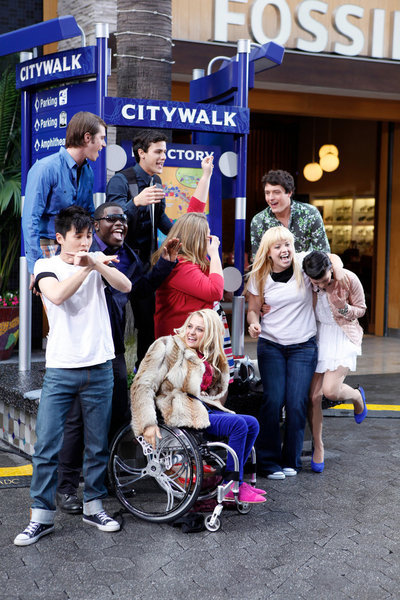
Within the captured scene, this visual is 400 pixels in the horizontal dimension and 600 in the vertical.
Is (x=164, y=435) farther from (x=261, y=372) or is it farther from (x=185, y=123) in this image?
(x=185, y=123)

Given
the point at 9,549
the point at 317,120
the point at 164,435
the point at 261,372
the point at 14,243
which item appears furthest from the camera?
the point at 317,120

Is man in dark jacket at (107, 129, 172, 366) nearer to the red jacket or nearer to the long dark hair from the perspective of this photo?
the red jacket

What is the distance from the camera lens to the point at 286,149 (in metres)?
15.0

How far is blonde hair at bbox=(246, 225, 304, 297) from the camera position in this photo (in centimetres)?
483

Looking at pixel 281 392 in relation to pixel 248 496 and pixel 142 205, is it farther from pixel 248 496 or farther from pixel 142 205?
pixel 142 205

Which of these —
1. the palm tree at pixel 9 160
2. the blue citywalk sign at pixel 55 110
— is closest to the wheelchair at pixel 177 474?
the blue citywalk sign at pixel 55 110

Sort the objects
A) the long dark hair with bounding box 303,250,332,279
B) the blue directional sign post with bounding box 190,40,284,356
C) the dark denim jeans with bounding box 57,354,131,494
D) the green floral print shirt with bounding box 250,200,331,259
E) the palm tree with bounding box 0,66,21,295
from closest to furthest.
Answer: the dark denim jeans with bounding box 57,354,131,494 → the long dark hair with bounding box 303,250,332,279 → the green floral print shirt with bounding box 250,200,331,259 → the blue directional sign post with bounding box 190,40,284,356 → the palm tree with bounding box 0,66,21,295

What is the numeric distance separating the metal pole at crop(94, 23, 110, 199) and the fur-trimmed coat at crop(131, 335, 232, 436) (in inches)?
53.8

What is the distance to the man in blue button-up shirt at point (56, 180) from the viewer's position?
4474mm

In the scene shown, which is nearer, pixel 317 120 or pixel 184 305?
pixel 184 305

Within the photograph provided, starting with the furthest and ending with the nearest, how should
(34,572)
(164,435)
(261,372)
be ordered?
(261,372)
(164,435)
(34,572)

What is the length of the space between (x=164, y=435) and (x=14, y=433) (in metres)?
1.76

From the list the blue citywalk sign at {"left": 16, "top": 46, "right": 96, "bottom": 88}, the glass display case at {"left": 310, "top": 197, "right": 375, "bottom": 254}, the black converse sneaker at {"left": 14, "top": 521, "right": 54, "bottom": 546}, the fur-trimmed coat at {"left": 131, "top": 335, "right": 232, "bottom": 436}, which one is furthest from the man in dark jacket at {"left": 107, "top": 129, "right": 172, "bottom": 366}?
the glass display case at {"left": 310, "top": 197, "right": 375, "bottom": 254}

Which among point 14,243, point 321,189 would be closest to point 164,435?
point 14,243
